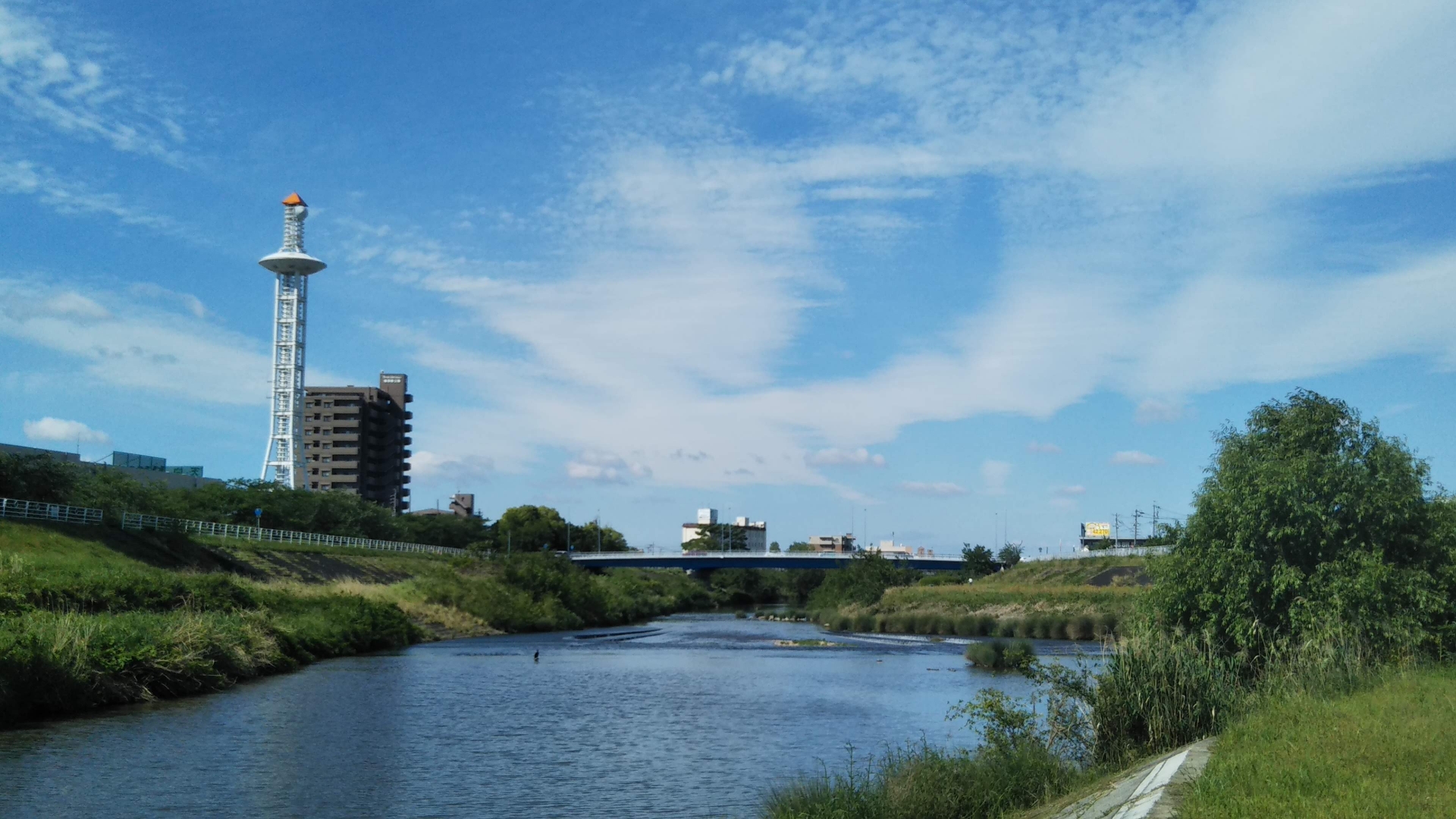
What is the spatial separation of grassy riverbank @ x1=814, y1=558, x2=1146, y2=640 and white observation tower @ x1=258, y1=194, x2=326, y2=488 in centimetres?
9739

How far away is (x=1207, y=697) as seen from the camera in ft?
79.3

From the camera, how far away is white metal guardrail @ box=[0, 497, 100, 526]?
233 ft

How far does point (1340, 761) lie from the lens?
49.9 ft

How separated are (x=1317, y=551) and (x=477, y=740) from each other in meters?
26.4

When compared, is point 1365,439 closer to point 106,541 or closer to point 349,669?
point 349,669

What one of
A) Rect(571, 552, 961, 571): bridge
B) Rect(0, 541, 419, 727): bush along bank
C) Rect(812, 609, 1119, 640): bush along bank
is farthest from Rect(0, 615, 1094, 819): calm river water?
Rect(571, 552, 961, 571): bridge

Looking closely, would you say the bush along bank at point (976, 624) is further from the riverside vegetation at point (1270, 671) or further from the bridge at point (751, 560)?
the riverside vegetation at point (1270, 671)

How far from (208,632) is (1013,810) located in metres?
40.6

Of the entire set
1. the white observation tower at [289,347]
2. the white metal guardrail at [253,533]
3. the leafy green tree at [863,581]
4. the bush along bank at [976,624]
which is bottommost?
the bush along bank at [976,624]

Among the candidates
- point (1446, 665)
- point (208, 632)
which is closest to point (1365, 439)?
point (1446, 665)

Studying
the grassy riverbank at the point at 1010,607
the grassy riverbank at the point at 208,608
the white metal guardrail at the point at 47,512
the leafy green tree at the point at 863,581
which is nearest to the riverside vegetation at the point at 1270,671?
the grassy riverbank at the point at 208,608

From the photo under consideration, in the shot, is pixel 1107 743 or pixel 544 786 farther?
pixel 544 786

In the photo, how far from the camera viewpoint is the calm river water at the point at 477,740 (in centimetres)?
2691

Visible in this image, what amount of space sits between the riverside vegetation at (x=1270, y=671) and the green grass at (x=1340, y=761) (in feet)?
0.15
